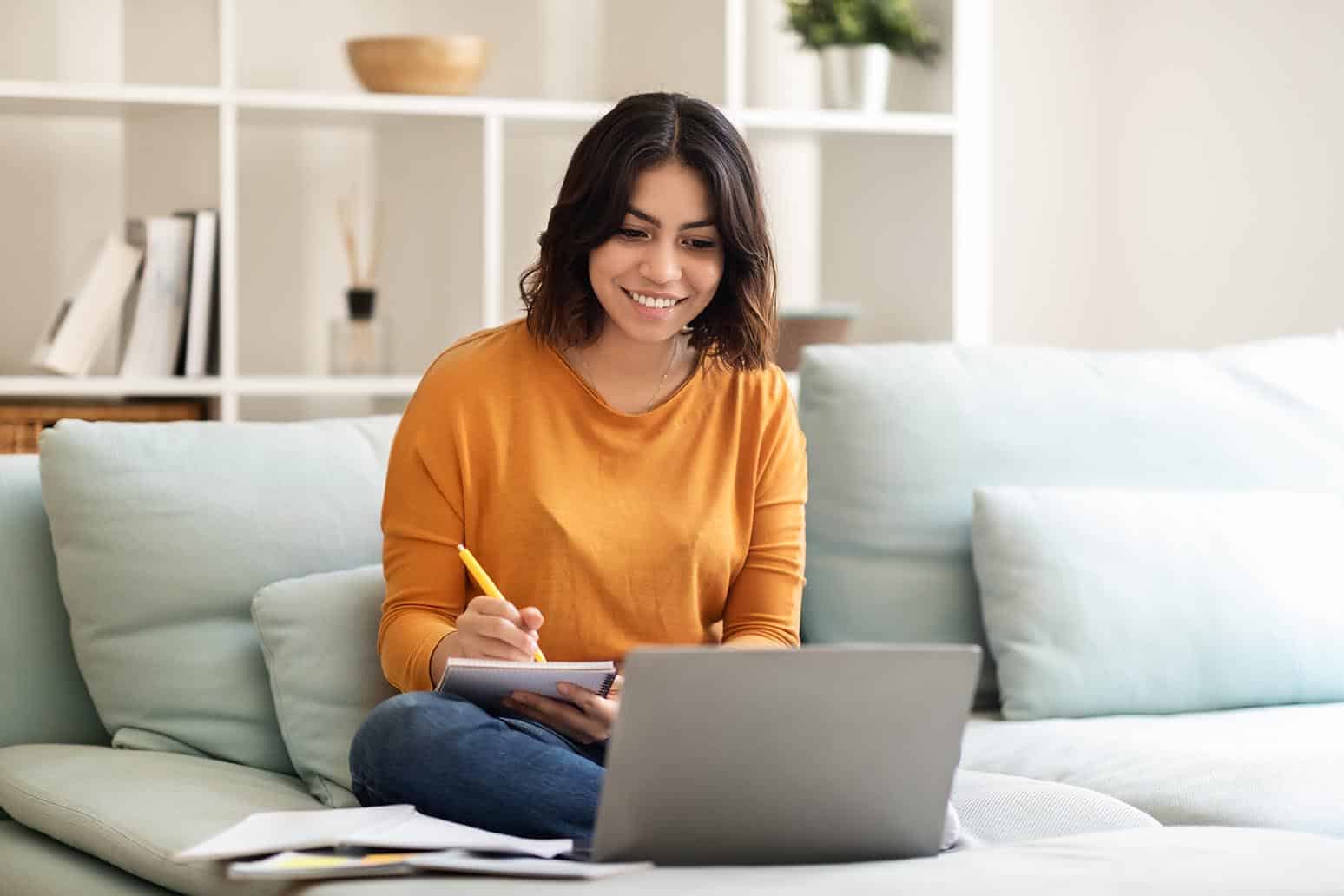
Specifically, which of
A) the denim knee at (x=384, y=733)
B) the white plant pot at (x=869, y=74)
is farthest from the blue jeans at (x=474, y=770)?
the white plant pot at (x=869, y=74)

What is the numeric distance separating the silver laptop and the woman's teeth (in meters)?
0.56

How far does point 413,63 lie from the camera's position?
304 cm

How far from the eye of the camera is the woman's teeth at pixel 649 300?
67.8 inches

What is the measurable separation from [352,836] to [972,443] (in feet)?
3.88

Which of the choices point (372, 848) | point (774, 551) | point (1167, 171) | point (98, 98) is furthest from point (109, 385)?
point (1167, 171)

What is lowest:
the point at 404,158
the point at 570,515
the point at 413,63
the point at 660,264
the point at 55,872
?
the point at 55,872

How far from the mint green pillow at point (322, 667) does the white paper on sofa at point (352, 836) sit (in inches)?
13.1

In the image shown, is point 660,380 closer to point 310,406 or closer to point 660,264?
point 660,264

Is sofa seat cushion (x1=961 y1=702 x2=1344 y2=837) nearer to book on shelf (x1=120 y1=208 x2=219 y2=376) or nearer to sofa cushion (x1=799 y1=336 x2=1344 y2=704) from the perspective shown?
sofa cushion (x1=799 y1=336 x2=1344 y2=704)

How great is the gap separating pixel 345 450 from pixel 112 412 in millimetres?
1022

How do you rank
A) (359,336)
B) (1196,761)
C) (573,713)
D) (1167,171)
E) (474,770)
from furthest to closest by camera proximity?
(1167,171)
(359,336)
(1196,761)
(573,713)
(474,770)

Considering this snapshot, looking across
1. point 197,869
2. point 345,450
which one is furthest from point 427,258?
point 197,869

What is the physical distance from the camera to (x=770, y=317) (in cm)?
181

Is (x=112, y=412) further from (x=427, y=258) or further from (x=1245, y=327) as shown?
(x=1245, y=327)
